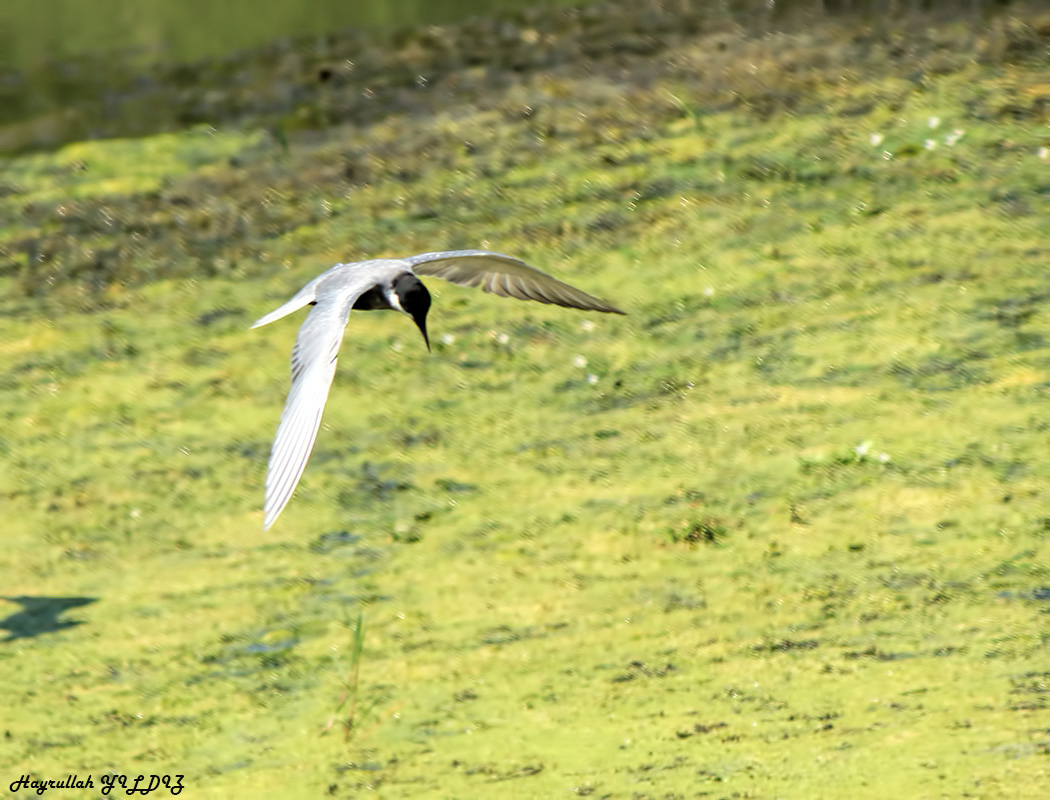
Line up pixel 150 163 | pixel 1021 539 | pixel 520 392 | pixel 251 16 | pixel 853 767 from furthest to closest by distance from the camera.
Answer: pixel 251 16 < pixel 150 163 < pixel 520 392 < pixel 1021 539 < pixel 853 767

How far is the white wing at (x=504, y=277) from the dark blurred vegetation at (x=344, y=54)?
425cm

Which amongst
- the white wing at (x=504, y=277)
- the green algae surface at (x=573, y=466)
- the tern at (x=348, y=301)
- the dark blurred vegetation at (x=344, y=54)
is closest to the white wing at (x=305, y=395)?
the tern at (x=348, y=301)

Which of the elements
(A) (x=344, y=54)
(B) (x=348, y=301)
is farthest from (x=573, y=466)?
(A) (x=344, y=54)

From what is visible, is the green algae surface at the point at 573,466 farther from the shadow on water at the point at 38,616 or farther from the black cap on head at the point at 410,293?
the black cap on head at the point at 410,293

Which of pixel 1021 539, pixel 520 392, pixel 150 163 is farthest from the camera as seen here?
pixel 150 163

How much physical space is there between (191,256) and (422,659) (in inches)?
126

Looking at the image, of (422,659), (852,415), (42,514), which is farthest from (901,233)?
(42,514)

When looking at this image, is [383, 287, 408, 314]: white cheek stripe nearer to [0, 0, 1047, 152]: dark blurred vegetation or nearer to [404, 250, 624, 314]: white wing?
[404, 250, 624, 314]: white wing

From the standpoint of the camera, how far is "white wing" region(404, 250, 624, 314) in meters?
3.49

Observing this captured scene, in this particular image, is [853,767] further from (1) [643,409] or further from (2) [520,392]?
(2) [520,392]

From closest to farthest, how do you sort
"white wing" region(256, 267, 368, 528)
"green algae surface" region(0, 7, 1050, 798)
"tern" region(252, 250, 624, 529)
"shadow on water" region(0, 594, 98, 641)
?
1. "white wing" region(256, 267, 368, 528)
2. "tern" region(252, 250, 624, 529)
3. "green algae surface" region(0, 7, 1050, 798)
4. "shadow on water" region(0, 594, 98, 641)

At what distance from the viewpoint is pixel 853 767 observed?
309cm

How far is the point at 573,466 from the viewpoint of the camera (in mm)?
4543

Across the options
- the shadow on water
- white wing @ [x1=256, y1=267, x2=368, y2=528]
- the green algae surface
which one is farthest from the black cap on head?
the shadow on water
